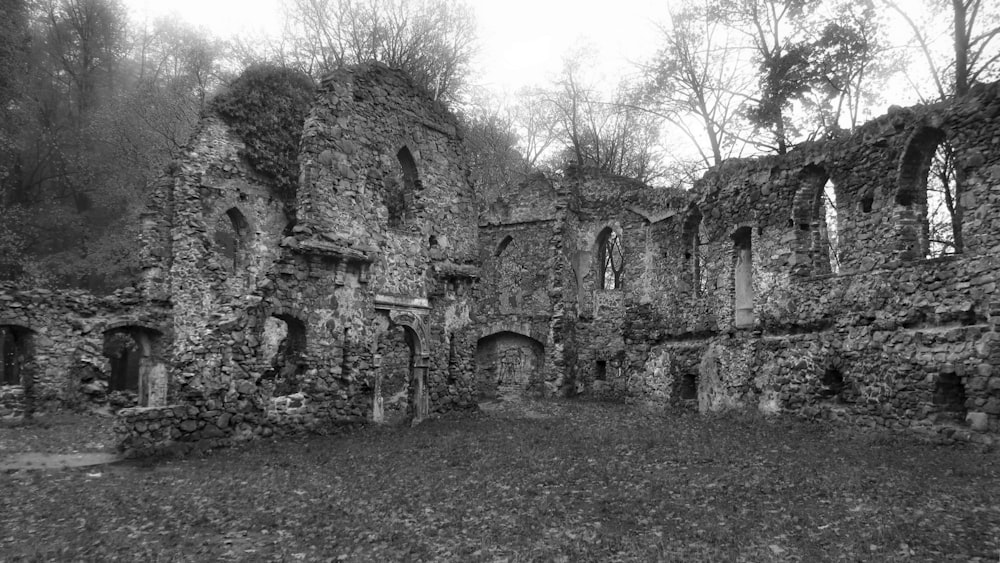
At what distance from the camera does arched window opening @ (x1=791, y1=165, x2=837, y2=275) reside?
53.2ft

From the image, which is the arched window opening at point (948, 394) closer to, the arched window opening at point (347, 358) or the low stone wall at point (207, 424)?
the arched window opening at point (347, 358)

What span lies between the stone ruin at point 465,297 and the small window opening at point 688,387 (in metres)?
0.10

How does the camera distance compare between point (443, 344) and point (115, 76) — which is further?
point (115, 76)

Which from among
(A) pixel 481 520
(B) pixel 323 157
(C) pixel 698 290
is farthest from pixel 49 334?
(C) pixel 698 290

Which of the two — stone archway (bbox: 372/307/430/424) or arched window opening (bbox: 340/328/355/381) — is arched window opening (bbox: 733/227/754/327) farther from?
arched window opening (bbox: 340/328/355/381)

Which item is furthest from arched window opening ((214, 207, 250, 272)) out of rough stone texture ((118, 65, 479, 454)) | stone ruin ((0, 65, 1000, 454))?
rough stone texture ((118, 65, 479, 454))

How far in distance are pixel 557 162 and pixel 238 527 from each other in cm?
3558

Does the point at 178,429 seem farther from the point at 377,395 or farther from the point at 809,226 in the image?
the point at 809,226

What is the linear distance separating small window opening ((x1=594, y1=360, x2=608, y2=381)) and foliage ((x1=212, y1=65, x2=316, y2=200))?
12849mm

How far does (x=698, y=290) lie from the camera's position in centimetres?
2008

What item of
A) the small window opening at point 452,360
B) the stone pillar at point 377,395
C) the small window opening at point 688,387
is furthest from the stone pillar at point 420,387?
the small window opening at point 688,387

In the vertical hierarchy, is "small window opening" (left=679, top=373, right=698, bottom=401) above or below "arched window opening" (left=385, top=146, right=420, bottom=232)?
below

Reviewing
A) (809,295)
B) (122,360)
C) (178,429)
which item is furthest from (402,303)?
(122,360)

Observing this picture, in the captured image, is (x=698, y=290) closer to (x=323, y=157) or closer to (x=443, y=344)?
(x=443, y=344)
